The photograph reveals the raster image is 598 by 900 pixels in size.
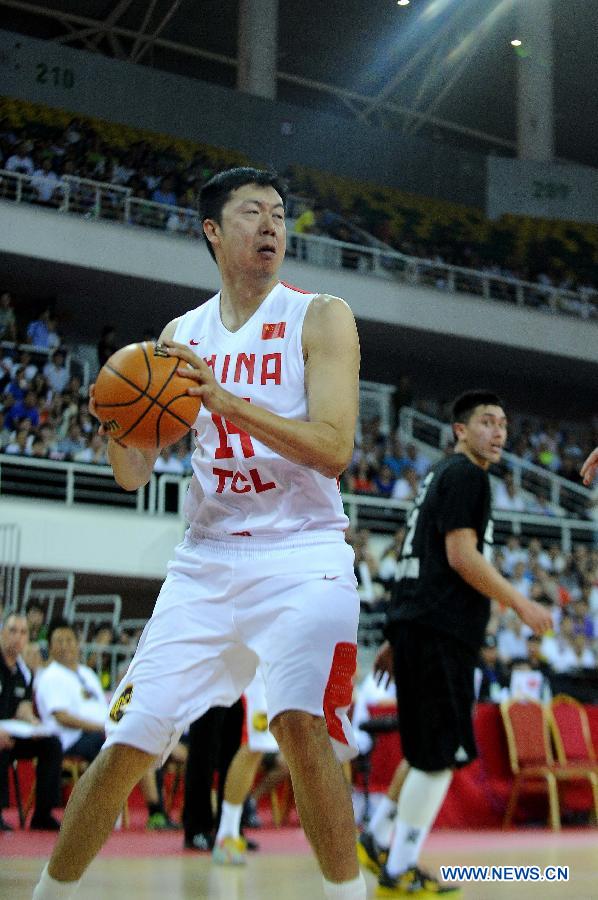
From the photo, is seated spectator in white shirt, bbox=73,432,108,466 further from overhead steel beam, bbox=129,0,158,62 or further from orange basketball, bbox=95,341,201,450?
orange basketball, bbox=95,341,201,450

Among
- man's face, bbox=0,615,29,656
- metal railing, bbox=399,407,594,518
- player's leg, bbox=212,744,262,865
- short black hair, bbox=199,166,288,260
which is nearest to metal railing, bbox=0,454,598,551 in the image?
metal railing, bbox=399,407,594,518

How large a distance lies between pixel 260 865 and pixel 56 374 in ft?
42.0

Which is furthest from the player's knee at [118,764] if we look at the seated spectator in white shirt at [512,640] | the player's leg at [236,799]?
the seated spectator in white shirt at [512,640]

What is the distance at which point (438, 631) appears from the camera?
5262 millimetres

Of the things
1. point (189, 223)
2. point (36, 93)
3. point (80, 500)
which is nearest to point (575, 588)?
point (80, 500)

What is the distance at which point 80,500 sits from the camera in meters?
17.0

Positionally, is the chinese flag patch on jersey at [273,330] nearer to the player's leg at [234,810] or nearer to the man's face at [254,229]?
the man's face at [254,229]

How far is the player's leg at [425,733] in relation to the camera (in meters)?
5.11

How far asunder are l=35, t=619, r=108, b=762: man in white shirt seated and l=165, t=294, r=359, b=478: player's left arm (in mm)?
6666

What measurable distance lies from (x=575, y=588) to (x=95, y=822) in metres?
16.2

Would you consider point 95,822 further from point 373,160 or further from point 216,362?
point 373,160

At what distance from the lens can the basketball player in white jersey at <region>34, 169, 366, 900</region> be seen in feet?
9.87

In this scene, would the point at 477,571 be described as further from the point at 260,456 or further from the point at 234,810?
the point at 234,810

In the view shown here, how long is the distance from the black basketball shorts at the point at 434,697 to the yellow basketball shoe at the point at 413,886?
451 millimetres
